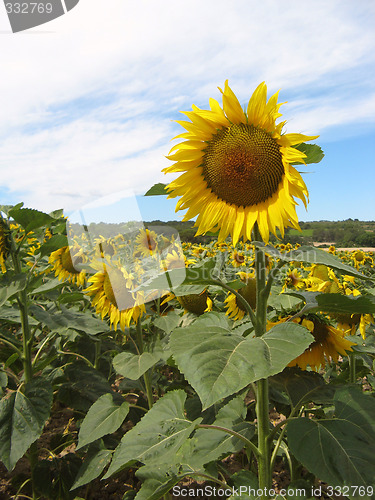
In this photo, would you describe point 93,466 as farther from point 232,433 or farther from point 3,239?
point 3,239

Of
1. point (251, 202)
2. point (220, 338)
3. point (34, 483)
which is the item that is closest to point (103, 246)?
point (34, 483)

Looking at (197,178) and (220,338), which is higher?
(197,178)

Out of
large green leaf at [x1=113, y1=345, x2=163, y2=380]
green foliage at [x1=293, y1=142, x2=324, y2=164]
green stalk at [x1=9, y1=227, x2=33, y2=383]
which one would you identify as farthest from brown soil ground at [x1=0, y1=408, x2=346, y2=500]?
green foliage at [x1=293, y1=142, x2=324, y2=164]

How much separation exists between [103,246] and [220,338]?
89.7 inches

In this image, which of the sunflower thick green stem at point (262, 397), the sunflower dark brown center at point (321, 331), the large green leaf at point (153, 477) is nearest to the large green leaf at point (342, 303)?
the sunflower thick green stem at point (262, 397)

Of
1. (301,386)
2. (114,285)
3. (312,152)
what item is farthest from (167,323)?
(312,152)

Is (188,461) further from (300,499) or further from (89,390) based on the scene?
(89,390)

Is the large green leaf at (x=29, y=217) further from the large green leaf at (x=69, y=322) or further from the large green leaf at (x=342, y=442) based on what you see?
the large green leaf at (x=342, y=442)

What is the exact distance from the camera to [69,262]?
393 centimetres

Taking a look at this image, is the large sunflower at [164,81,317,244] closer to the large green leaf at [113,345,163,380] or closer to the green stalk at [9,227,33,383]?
the large green leaf at [113,345,163,380]

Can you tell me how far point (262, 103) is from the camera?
4.65 feet

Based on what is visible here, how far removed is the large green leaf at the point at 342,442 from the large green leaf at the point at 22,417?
56.5 inches

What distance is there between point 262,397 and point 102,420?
A: 99cm

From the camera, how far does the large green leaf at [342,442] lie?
1.16m
